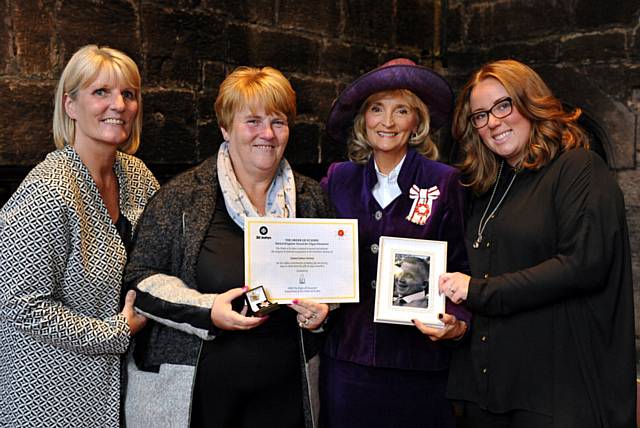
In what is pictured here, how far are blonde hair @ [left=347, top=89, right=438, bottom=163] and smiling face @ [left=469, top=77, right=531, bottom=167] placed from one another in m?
0.22

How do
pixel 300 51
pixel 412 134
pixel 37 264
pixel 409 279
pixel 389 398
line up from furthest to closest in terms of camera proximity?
pixel 300 51 → pixel 412 134 → pixel 389 398 → pixel 409 279 → pixel 37 264

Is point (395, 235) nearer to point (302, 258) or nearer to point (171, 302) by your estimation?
point (302, 258)

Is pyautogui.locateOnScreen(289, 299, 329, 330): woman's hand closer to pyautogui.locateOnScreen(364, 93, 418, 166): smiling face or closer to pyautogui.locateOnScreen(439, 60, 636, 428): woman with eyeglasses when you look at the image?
pyautogui.locateOnScreen(439, 60, 636, 428): woman with eyeglasses

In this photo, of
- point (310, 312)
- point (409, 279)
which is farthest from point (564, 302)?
point (310, 312)

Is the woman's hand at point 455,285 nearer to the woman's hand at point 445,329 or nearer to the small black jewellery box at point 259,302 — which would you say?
the woman's hand at point 445,329

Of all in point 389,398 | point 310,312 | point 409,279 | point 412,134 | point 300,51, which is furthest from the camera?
point 300,51

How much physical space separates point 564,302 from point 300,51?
2394mm

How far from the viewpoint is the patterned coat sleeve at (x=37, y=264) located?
2027 millimetres

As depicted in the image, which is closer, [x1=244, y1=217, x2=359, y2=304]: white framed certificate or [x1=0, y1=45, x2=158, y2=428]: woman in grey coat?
[x1=0, y1=45, x2=158, y2=428]: woman in grey coat

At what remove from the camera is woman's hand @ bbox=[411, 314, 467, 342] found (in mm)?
2240

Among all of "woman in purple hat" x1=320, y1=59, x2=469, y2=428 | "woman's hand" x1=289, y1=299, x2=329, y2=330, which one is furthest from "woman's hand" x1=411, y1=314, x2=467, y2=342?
"woman's hand" x1=289, y1=299, x2=329, y2=330

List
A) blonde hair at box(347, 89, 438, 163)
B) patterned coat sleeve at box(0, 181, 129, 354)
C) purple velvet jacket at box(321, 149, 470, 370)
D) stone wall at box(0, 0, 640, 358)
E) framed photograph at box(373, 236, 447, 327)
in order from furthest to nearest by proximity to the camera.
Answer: stone wall at box(0, 0, 640, 358) < blonde hair at box(347, 89, 438, 163) < purple velvet jacket at box(321, 149, 470, 370) < framed photograph at box(373, 236, 447, 327) < patterned coat sleeve at box(0, 181, 129, 354)

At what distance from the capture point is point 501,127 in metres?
2.30

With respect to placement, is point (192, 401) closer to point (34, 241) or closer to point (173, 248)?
point (173, 248)
